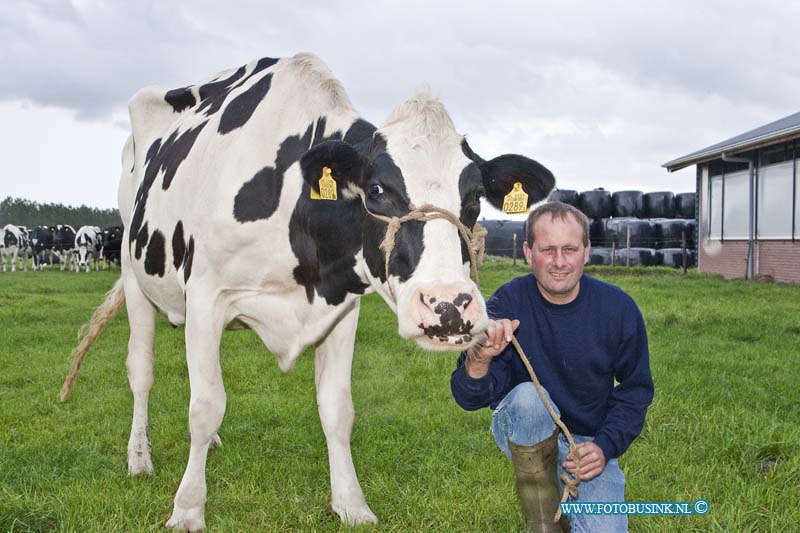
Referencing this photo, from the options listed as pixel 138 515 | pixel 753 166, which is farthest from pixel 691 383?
pixel 753 166

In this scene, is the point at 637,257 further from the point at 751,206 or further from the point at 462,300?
the point at 462,300

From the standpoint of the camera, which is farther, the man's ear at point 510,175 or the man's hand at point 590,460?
the man's ear at point 510,175

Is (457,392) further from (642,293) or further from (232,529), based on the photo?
(642,293)

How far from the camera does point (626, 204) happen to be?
26.0 metres

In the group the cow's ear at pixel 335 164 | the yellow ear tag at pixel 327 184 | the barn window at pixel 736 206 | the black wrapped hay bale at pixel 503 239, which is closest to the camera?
the cow's ear at pixel 335 164

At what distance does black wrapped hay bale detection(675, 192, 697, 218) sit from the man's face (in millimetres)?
25193

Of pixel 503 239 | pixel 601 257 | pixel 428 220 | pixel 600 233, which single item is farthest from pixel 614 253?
pixel 428 220

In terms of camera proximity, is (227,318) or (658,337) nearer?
(227,318)

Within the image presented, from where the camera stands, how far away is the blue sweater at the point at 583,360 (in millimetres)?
2875

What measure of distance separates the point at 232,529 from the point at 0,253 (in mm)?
30989

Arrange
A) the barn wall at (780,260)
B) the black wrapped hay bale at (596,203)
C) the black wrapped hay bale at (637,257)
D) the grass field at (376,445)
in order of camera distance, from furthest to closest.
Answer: the black wrapped hay bale at (596,203) → the black wrapped hay bale at (637,257) → the barn wall at (780,260) → the grass field at (376,445)

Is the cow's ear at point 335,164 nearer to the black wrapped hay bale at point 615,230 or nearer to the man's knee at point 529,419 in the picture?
the man's knee at point 529,419

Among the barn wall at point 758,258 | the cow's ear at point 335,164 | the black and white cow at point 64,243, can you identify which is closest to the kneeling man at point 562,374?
the cow's ear at point 335,164

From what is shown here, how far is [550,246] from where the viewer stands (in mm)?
2846
